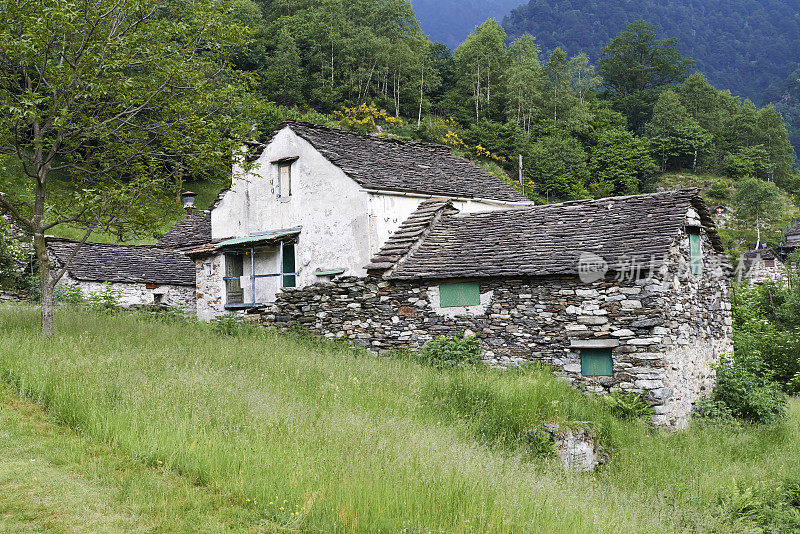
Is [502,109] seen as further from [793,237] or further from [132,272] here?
[132,272]

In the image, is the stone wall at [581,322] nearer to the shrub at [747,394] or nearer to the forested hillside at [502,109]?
the shrub at [747,394]

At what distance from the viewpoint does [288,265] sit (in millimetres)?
17812

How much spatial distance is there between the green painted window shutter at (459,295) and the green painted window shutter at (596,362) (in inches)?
105

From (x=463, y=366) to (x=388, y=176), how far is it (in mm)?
6783

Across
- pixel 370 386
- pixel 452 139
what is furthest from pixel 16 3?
pixel 452 139

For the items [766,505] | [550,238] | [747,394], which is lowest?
[766,505]

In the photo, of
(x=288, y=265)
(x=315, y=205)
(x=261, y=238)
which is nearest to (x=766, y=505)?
(x=315, y=205)

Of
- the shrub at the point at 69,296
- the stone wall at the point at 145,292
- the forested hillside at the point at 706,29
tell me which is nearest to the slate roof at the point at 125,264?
the stone wall at the point at 145,292

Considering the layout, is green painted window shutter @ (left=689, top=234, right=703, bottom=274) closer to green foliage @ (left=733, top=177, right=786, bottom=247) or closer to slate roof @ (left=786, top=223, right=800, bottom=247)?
slate roof @ (left=786, top=223, right=800, bottom=247)

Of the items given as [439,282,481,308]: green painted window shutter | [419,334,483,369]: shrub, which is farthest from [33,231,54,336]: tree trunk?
[439,282,481,308]: green painted window shutter

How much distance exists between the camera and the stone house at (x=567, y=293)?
11.7m

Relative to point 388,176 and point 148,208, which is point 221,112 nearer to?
point 148,208

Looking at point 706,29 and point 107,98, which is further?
point 706,29

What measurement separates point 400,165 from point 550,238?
6.21 metres
